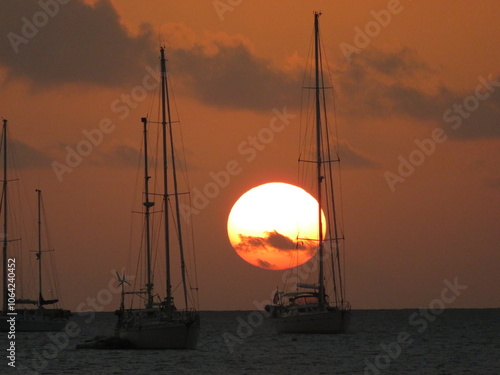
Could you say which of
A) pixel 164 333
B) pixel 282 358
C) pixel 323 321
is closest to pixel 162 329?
pixel 164 333

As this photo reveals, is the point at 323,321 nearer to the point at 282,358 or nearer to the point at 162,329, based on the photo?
the point at 282,358

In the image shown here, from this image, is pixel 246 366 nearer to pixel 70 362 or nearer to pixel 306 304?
pixel 70 362

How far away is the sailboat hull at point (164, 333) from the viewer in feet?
244

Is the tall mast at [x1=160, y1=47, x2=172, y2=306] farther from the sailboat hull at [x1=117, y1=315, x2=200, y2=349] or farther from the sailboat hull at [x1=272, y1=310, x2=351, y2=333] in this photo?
the sailboat hull at [x1=272, y1=310, x2=351, y2=333]

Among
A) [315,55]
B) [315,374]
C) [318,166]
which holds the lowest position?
[315,374]

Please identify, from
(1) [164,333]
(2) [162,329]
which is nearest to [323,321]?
(1) [164,333]

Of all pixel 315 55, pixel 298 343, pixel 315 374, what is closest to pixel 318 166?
pixel 315 55

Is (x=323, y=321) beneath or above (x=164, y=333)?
above

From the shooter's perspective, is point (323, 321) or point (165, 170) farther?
point (323, 321)

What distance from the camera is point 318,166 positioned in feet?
317

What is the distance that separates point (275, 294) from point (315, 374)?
33.9 metres

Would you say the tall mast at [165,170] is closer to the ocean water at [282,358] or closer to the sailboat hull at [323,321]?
the ocean water at [282,358]

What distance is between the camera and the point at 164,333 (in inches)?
2943

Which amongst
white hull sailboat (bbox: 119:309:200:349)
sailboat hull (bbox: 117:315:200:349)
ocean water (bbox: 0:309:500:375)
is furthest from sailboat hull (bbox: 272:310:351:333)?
white hull sailboat (bbox: 119:309:200:349)
